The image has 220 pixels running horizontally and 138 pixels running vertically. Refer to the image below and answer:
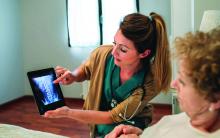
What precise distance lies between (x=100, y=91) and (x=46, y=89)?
240mm

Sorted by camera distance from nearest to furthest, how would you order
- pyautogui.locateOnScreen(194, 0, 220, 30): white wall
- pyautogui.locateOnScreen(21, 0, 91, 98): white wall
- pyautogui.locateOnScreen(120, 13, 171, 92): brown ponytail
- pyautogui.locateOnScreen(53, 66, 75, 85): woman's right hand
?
pyautogui.locateOnScreen(120, 13, 171, 92): brown ponytail < pyautogui.locateOnScreen(53, 66, 75, 85): woman's right hand < pyautogui.locateOnScreen(194, 0, 220, 30): white wall < pyautogui.locateOnScreen(21, 0, 91, 98): white wall

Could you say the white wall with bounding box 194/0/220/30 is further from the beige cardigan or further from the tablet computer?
the tablet computer

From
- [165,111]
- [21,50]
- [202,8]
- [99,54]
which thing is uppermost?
[202,8]

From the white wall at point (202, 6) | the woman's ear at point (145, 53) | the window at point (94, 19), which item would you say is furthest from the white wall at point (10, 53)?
the woman's ear at point (145, 53)

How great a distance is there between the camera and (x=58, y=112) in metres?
1.28

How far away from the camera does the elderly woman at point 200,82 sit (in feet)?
2.32

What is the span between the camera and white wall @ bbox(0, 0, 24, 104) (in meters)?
3.80

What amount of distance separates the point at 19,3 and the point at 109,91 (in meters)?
3.18

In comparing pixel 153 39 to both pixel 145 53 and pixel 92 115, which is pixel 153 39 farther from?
pixel 92 115

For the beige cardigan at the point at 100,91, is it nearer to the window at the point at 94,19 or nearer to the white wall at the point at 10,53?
the window at the point at 94,19

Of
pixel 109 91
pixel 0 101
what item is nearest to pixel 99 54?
pixel 109 91

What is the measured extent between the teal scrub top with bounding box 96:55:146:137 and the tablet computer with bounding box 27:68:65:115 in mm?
207

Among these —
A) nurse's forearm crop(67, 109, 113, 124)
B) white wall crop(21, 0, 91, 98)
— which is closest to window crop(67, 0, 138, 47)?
white wall crop(21, 0, 91, 98)

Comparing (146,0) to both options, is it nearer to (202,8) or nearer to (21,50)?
(202,8)
